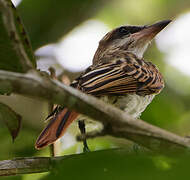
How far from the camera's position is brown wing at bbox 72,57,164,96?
2.99 m

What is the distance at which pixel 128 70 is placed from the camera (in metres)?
3.51

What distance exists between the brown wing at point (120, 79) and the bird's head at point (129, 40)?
77 centimetres

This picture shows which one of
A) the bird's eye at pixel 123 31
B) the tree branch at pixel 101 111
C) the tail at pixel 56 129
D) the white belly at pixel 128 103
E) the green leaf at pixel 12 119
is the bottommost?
A: the white belly at pixel 128 103

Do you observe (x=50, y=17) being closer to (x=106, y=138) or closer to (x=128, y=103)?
(x=106, y=138)

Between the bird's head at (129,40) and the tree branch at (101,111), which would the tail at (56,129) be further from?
the bird's head at (129,40)

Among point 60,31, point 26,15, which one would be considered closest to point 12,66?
point 26,15

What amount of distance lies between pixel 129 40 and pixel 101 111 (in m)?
3.84

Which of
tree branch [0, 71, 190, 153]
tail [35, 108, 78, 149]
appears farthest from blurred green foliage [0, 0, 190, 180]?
tail [35, 108, 78, 149]

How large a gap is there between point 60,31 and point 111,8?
160 centimetres

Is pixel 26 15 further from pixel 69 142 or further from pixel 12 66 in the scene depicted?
pixel 12 66

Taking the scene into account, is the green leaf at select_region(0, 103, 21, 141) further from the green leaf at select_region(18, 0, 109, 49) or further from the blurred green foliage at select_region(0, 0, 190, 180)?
the green leaf at select_region(18, 0, 109, 49)

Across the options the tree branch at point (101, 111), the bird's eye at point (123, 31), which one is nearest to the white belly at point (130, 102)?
the bird's eye at point (123, 31)

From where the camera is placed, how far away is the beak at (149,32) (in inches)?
181

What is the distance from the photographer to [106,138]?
400 centimetres
